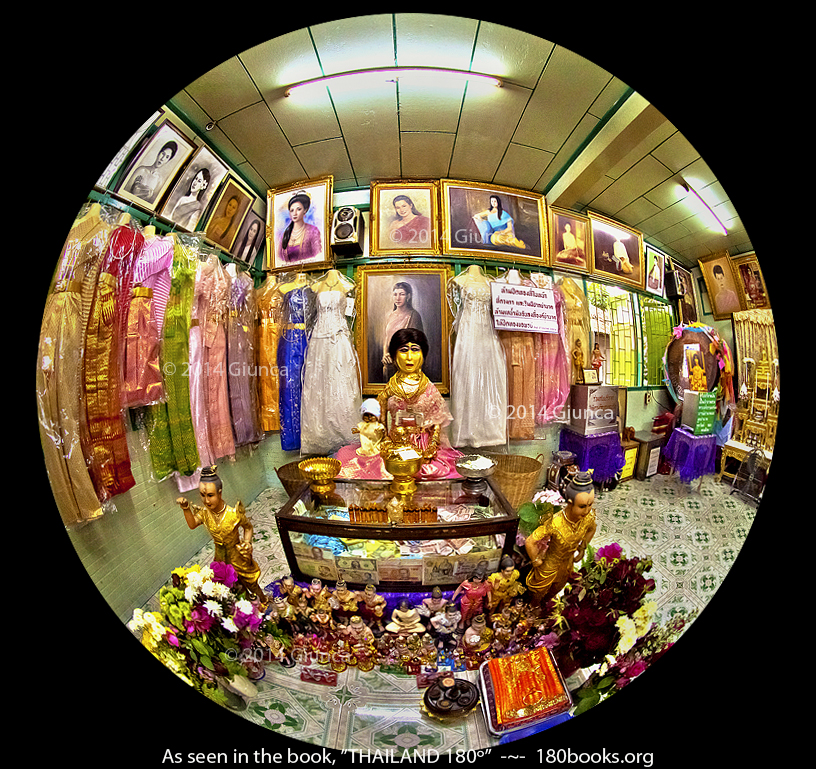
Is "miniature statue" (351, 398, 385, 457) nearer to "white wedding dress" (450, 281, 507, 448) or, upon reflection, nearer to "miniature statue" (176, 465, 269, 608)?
"white wedding dress" (450, 281, 507, 448)

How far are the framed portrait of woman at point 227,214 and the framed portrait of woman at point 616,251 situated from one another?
3.52 feet

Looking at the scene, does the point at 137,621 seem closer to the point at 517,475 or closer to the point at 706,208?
the point at 517,475

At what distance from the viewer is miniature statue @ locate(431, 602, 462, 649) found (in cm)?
129

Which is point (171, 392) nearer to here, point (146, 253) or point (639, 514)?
point (146, 253)

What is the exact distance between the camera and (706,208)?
4.66 feet

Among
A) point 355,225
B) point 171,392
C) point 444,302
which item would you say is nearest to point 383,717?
point 171,392

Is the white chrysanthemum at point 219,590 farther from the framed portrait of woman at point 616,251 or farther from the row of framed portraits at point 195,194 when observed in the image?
the framed portrait of woman at point 616,251

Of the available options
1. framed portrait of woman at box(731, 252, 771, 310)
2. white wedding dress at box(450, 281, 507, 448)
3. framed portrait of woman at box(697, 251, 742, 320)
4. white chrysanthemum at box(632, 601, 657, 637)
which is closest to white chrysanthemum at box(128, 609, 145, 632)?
white wedding dress at box(450, 281, 507, 448)

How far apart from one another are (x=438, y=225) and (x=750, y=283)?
1.09 metres

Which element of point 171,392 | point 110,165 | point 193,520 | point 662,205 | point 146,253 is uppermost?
point 110,165

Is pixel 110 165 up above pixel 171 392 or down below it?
above

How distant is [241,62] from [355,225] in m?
0.60

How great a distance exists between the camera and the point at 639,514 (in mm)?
1382

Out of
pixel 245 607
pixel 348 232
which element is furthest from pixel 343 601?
pixel 348 232
